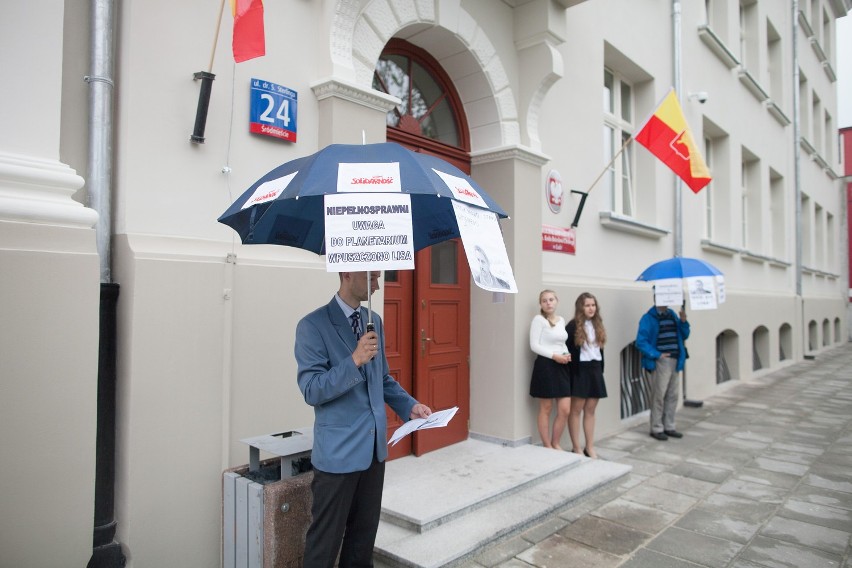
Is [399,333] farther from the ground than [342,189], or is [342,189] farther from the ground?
[342,189]

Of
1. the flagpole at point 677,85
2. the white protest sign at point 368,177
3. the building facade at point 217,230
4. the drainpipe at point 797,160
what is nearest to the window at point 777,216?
the drainpipe at point 797,160

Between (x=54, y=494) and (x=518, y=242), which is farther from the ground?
(x=518, y=242)

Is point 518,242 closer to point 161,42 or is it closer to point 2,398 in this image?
point 161,42

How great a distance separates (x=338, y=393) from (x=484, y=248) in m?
0.87

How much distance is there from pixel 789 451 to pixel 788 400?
11.9 feet

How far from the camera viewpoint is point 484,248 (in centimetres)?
228

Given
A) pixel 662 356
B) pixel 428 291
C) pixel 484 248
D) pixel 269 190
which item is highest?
pixel 269 190

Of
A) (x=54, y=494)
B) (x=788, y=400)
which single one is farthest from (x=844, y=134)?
(x=54, y=494)

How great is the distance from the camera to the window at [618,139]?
25.2 feet

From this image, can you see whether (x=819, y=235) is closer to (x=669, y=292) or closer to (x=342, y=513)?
(x=669, y=292)

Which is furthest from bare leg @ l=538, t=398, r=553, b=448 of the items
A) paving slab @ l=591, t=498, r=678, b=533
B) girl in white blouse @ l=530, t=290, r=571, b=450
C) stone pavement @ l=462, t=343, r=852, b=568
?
paving slab @ l=591, t=498, r=678, b=533

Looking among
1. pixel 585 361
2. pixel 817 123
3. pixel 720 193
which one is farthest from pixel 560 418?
pixel 817 123

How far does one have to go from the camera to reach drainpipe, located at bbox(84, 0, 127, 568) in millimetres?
2912

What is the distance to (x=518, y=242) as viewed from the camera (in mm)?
5637
